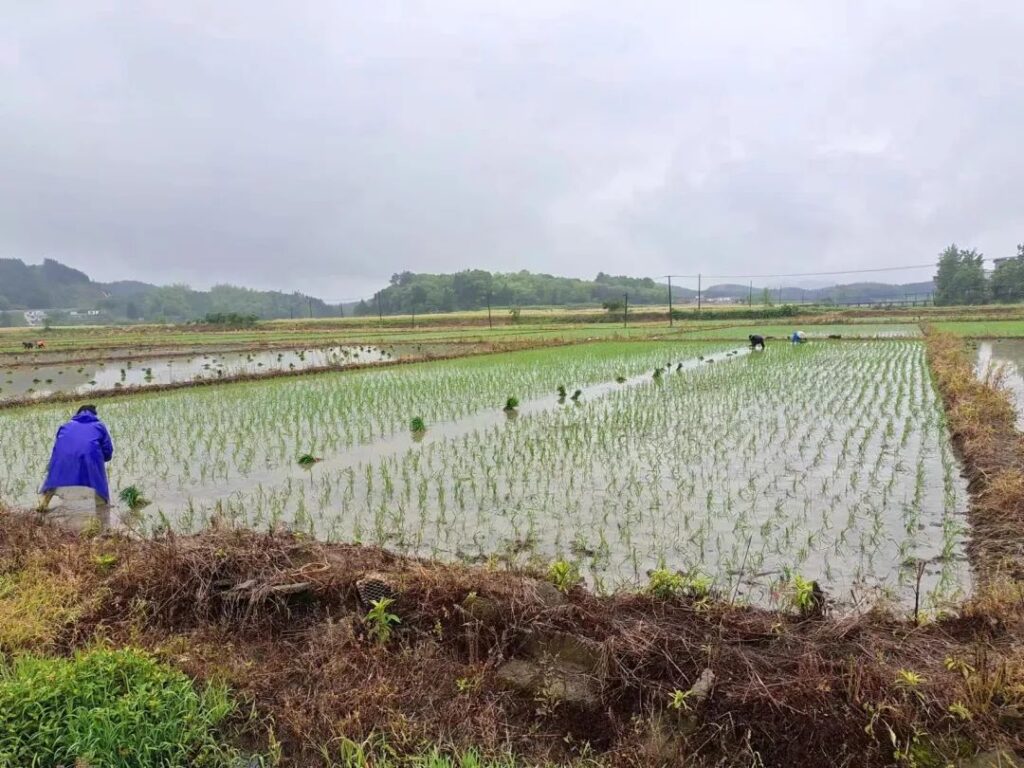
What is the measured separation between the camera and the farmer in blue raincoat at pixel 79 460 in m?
6.01

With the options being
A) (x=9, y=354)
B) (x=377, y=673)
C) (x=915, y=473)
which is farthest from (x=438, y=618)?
(x=9, y=354)

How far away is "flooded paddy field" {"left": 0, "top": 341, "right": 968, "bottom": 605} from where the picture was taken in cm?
470

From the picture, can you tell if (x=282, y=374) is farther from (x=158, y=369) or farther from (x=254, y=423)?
(x=254, y=423)

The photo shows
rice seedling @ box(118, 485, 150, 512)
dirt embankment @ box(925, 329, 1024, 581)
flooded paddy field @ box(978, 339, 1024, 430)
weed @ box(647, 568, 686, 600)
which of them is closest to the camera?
weed @ box(647, 568, 686, 600)

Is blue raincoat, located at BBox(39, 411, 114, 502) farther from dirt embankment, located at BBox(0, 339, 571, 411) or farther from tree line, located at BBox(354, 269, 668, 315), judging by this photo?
tree line, located at BBox(354, 269, 668, 315)

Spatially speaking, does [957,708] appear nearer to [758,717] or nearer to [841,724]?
[841,724]

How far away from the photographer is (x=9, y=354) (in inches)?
1046

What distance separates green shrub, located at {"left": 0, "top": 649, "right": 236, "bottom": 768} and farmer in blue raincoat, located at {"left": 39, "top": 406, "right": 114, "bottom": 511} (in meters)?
3.66

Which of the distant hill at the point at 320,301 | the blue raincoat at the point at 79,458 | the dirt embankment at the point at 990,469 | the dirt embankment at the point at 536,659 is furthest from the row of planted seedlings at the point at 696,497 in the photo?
the distant hill at the point at 320,301

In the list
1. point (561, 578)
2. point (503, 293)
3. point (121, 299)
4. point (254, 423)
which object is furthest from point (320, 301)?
point (561, 578)

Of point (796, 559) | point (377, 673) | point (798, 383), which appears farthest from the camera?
point (798, 383)

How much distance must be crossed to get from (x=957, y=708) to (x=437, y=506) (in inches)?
175

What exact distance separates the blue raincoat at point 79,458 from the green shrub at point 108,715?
3655 millimetres

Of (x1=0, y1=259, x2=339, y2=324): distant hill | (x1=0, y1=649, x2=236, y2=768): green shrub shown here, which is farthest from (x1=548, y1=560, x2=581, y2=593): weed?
(x1=0, y1=259, x2=339, y2=324): distant hill
